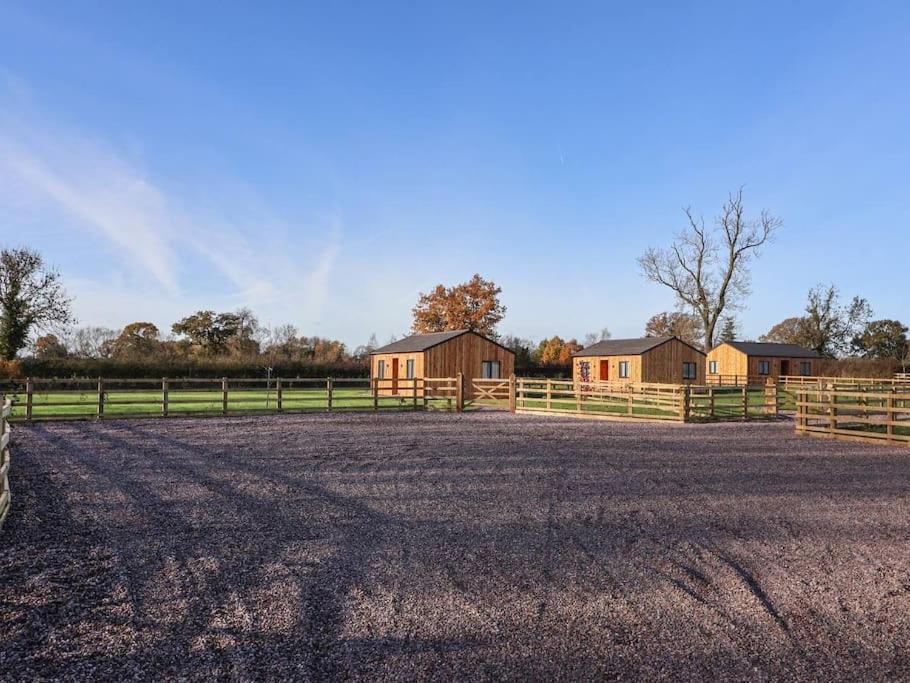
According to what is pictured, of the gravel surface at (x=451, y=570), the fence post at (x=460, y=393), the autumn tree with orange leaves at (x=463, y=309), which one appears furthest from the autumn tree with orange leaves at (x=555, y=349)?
the gravel surface at (x=451, y=570)

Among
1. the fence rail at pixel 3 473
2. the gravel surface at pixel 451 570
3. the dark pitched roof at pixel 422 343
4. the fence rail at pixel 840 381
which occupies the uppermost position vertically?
the dark pitched roof at pixel 422 343

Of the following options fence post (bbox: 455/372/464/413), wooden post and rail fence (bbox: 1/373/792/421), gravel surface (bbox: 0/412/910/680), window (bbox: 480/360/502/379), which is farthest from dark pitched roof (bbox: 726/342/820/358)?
gravel surface (bbox: 0/412/910/680)

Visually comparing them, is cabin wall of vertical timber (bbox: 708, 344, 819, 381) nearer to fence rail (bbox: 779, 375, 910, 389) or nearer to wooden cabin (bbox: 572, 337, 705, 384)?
fence rail (bbox: 779, 375, 910, 389)

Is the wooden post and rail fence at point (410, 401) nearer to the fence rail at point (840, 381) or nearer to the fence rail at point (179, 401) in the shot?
the fence rail at point (179, 401)

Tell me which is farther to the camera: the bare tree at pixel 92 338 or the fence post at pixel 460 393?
the bare tree at pixel 92 338

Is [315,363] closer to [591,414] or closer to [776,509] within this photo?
[591,414]

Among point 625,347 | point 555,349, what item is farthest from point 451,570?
point 555,349

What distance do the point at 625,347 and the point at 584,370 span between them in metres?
3.57

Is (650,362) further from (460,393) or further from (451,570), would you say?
(451,570)

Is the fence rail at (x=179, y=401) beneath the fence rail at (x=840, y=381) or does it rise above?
beneath

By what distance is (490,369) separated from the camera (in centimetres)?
3125

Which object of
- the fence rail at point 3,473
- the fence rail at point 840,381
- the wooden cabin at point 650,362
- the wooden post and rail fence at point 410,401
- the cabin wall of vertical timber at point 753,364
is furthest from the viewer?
the cabin wall of vertical timber at point 753,364

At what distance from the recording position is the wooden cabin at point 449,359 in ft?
96.3

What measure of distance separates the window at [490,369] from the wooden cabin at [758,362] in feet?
65.1
